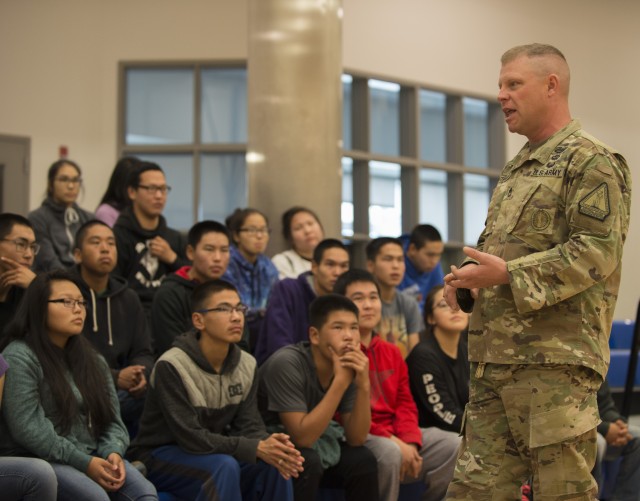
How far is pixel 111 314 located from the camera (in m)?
4.55

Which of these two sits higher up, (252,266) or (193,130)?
(193,130)

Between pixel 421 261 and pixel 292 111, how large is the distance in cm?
126

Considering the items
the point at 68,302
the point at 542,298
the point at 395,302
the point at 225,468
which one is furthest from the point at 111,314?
the point at 542,298

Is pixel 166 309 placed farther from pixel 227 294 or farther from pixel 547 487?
pixel 547 487

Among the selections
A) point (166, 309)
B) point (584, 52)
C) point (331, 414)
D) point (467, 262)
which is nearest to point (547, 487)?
point (467, 262)

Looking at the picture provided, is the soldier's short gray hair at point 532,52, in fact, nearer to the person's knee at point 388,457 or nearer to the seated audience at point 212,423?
the seated audience at point 212,423

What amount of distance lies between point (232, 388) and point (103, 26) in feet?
16.3

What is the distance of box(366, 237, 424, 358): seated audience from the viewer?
5.36 metres

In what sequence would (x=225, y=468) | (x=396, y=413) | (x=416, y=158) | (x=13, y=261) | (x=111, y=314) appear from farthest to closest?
(x=416, y=158) < (x=396, y=413) < (x=111, y=314) < (x=13, y=261) < (x=225, y=468)

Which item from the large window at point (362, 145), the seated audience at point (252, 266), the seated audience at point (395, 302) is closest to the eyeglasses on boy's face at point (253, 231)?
the seated audience at point (252, 266)

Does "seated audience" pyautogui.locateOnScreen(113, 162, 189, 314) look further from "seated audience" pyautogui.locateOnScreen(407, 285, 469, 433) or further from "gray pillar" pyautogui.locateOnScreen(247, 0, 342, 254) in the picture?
"seated audience" pyautogui.locateOnScreen(407, 285, 469, 433)

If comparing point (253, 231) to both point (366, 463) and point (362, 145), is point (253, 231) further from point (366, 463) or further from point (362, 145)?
point (362, 145)

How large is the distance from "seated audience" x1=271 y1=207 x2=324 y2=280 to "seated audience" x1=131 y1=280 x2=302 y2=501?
1.27 metres

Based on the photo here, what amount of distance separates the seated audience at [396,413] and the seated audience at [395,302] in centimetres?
52
